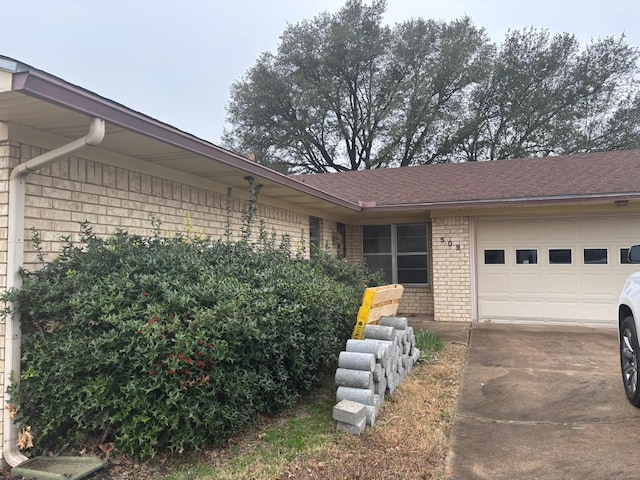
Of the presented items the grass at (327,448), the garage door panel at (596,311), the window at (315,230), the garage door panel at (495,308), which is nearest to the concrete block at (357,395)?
the grass at (327,448)

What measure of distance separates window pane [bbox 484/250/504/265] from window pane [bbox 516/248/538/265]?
12.7 inches

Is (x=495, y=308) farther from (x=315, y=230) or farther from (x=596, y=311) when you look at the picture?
(x=315, y=230)

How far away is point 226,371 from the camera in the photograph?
3453mm

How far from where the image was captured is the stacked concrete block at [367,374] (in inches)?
154

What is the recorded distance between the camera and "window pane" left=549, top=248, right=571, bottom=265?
9242 mm

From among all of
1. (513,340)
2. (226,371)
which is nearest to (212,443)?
(226,371)

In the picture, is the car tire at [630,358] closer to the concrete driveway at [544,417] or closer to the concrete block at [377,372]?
the concrete driveway at [544,417]

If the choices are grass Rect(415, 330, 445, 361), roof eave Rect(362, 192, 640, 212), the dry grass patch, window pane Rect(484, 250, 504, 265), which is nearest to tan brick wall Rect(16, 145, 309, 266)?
the dry grass patch

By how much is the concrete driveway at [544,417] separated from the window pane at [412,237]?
4.04 metres

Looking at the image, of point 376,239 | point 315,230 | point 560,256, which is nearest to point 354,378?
point 315,230

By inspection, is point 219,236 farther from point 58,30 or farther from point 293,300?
point 58,30

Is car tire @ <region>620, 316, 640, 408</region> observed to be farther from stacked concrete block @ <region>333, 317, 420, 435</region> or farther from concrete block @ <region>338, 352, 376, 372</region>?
concrete block @ <region>338, 352, 376, 372</region>

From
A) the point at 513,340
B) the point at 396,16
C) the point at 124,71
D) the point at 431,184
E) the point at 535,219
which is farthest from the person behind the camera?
the point at 396,16

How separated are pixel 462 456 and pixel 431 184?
8.20 meters
